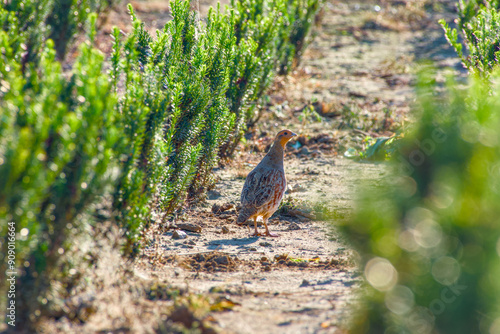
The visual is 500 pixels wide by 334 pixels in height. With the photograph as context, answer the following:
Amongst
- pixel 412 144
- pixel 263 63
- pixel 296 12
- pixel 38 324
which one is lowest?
pixel 38 324

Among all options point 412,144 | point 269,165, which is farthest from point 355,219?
point 269,165

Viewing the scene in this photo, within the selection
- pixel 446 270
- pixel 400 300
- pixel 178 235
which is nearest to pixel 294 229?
pixel 178 235

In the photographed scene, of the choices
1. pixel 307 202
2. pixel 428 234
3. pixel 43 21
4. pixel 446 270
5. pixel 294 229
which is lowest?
pixel 294 229

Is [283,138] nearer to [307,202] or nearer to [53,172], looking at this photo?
[307,202]

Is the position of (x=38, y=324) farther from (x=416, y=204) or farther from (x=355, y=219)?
(x=416, y=204)

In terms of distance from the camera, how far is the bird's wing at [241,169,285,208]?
602 cm

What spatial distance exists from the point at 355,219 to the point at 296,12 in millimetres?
10202

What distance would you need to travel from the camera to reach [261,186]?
6.15m

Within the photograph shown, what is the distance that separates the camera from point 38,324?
122 inches

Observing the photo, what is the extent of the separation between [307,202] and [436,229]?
4.28m

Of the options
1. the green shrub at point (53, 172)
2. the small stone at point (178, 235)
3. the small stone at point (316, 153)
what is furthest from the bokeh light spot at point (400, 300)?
the small stone at point (316, 153)

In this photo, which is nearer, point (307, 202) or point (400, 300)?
point (400, 300)

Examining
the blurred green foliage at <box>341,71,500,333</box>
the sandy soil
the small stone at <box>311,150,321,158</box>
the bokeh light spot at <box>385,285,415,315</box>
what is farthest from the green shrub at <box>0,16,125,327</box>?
the small stone at <box>311,150,321,158</box>

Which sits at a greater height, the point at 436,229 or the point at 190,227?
the point at 436,229
